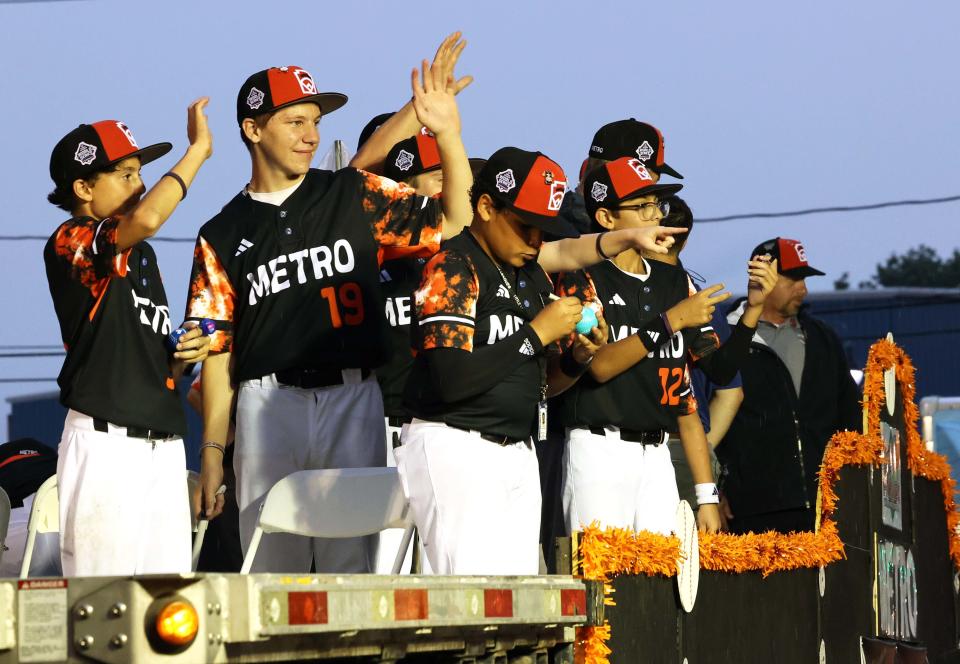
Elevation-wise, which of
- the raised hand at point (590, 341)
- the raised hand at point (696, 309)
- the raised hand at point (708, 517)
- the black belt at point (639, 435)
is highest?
the raised hand at point (696, 309)

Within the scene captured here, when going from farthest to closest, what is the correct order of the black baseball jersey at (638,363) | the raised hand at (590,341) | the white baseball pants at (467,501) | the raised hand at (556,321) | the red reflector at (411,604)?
1. the black baseball jersey at (638,363)
2. the raised hand at (590,341)
3. the raised hand at (556,321)
4. the white baseball pants at (467,501)
5. the red reflector at (411,604)

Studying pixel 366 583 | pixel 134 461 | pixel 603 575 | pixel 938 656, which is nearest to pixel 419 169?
pixel 134 461

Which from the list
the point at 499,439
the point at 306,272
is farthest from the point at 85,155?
the point at 499,439

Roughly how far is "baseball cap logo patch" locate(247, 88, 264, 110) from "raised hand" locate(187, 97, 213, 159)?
581 mm

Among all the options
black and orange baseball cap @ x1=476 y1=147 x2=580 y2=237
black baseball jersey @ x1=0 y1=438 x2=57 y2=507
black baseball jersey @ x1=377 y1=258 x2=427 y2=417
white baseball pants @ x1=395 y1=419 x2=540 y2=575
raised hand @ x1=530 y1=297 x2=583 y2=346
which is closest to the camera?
white baseball pants @ x1=395 y1=419 x2=540 y2=575

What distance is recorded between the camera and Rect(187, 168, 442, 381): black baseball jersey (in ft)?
19.0

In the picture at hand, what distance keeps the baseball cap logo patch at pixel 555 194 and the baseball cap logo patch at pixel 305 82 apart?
1.41 meters

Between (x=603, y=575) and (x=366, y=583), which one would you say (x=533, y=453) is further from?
(x=366, y=583)

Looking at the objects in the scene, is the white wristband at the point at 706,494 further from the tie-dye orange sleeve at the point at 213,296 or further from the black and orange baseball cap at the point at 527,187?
the tie-dye orange sleeve at the point at 213,296

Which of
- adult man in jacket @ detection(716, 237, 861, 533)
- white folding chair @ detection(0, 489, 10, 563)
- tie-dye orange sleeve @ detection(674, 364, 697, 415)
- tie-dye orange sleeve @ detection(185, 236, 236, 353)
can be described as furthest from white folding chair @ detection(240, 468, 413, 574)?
adult man in jacket @ detection(716, 237, 861, 533)

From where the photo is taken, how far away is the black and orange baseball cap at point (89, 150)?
5.62 metres

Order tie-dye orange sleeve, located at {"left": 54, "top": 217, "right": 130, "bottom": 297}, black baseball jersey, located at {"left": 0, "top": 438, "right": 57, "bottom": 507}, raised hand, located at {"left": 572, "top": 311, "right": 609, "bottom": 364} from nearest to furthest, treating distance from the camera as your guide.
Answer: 1. tie-dye orange sleeve, located at {"left": 54, "top": 217, "right": 130, "bottom": 297}
2. raised hand, located at {"left": 572, "top": 311, "right": 609, "bottom": 364}
3. black baseball jersey, located at {"left": 0, "top": 438, "right": 57, "bottom": 507}

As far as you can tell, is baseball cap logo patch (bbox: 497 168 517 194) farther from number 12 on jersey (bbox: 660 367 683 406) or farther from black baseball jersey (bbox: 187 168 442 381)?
number 12 on jersey (bbox: 660 367 683 406)

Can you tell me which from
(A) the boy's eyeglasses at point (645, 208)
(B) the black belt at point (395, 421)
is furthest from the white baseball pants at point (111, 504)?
(A) the boy's eyeglasses at point (645, 208)
